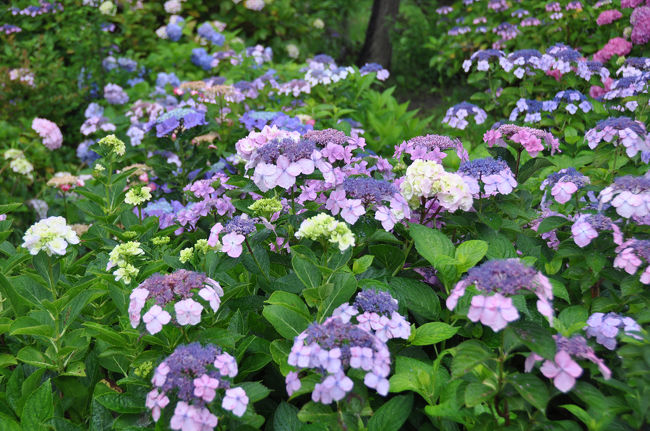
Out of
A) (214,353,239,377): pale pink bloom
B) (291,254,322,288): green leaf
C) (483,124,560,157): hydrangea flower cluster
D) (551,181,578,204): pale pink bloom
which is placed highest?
(483,124,560,157): hydrangea flower cluster

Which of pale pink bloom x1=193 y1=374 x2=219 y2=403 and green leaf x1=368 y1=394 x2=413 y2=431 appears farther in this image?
green leaf x1=368 y1=394 x2=413 y2=431

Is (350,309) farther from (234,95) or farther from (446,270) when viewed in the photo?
(234,95)

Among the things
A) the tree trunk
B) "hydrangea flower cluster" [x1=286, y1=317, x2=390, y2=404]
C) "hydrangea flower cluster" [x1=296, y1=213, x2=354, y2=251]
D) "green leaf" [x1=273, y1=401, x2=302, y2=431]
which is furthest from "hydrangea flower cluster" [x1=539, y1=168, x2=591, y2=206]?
the tree trunk

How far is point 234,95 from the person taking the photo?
3439mm

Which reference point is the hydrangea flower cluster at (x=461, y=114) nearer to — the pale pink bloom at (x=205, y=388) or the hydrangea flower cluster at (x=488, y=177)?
the hydrangea flower cluster at (x=488, y=177)

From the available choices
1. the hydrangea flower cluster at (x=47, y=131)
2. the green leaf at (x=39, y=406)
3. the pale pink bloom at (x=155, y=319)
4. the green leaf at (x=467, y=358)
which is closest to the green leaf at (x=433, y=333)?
the green leaf at (x=467, y=358)

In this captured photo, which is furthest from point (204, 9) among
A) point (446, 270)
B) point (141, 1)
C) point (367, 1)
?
point (367, 1)

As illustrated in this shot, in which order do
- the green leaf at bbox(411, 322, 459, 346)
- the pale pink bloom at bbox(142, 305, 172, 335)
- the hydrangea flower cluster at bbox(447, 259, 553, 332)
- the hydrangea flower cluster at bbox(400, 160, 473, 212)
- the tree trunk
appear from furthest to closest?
the tree trunk
the hydrangea flower cluster at bbox(400, 160, 473, 212)
the green leaf at bbox(411, 322, 459, 346)
the pale pink bloom at bbox(142, 305, 172, 335)
the hydrangea flower cluster at bbox(447, 259, 553, 332)

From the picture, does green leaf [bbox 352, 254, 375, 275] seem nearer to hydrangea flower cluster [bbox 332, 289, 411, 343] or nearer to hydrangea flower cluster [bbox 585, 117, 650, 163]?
hydrangea flower cluster [bbox 332, 289, 411, 343]

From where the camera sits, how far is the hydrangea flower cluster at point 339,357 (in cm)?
114

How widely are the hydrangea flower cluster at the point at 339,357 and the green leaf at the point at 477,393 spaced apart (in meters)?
0.17

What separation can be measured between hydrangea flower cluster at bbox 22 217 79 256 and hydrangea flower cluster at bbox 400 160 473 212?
1.01m

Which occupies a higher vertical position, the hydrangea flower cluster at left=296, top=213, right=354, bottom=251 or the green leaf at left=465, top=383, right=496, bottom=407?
the hydrangea flower cluster at left=296, top=213, right=354, bottom=251

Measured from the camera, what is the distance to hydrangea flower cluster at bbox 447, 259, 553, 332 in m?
1.11
